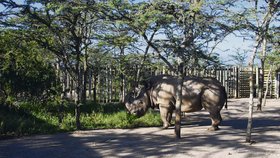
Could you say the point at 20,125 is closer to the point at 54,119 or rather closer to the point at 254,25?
the point at 54,119

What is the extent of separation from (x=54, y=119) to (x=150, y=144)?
424cm

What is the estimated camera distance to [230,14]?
980cm

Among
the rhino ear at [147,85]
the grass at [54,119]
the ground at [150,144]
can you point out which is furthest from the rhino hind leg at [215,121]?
the rhino ear at [147,85]

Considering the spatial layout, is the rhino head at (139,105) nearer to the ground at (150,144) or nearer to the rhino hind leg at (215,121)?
the ground at (150,144)

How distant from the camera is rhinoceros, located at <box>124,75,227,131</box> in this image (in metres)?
11.9

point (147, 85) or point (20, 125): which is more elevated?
point (147, 85)

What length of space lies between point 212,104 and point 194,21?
9.17ft

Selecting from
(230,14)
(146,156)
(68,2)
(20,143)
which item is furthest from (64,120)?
(230,14)

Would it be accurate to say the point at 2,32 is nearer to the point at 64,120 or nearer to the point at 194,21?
the point at 64,120

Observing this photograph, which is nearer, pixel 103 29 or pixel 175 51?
pixel 175 51

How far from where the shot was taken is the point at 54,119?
12.8m

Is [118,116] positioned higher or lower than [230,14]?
lower

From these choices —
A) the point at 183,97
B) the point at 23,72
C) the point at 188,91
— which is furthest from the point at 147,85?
the point at 23,72

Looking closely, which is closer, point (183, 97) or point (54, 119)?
point (183, 97)
